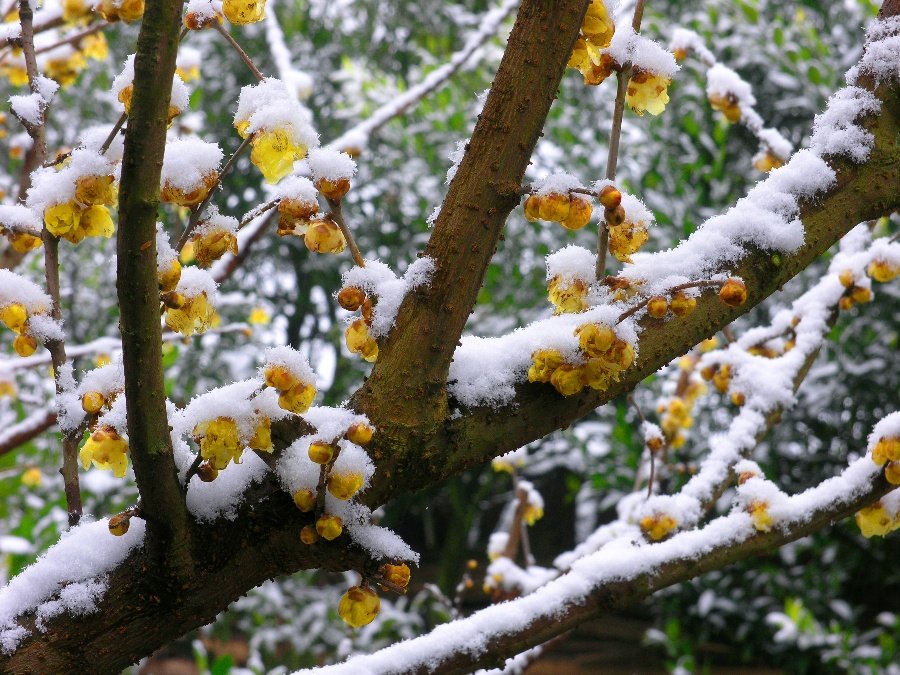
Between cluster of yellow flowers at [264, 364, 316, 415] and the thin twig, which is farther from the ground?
the thin twig

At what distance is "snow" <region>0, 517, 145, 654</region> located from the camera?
50cm

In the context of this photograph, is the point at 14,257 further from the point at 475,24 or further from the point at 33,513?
the point at 475,24

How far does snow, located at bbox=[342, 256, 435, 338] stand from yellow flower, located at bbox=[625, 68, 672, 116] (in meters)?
0.23

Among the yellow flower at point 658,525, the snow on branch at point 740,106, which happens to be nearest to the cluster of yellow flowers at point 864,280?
the snow on branch at point 740,106

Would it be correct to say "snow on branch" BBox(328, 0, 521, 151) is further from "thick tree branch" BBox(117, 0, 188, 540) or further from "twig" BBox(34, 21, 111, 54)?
"thick tree branch" BBox(117, 0, 188, 540)

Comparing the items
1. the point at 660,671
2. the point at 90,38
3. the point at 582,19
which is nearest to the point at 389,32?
the point at 90,38

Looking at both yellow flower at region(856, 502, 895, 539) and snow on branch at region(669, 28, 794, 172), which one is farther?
snow on branch at region(669, 28, 794, 172)

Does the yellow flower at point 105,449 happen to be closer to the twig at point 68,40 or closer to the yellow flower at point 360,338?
the yellow flower at point 360,338

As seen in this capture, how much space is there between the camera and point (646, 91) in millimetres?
630

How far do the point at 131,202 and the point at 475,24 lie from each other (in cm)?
337

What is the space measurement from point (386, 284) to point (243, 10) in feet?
0.73

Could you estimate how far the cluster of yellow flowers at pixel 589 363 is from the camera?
528 millimetres

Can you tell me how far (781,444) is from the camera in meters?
2.74

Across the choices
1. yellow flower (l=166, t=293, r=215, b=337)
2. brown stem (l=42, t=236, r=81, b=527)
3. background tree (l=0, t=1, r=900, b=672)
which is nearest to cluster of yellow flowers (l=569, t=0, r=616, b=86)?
background tree (l=0, t=1, r=900, b=672)
